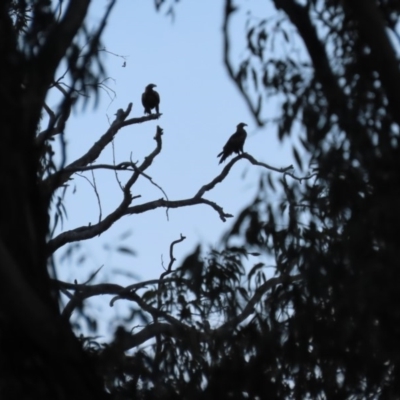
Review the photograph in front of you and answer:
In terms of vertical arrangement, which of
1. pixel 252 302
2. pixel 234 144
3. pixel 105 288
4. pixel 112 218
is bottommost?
pixel 252 302

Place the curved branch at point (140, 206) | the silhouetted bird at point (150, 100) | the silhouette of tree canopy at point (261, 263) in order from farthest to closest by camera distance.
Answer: the silhouetted bird at point (150, 100) < the curved branch at point (140, 206) < the silhouette of tree canopy at point (261, 263)

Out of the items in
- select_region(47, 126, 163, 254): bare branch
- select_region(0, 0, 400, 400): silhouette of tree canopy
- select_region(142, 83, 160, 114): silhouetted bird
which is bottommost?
select_region(0, 0, 400, 400): silhouette of tree canopy

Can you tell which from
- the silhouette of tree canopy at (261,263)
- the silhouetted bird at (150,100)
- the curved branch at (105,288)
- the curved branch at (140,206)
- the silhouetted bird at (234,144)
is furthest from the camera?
the silhouetted bird at (150,100)

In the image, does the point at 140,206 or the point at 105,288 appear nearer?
the point at 105,288

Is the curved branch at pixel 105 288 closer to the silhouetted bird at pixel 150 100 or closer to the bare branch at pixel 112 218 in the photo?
the bare branch at pixel 112 218

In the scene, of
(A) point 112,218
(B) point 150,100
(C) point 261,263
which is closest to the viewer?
(C) point 261,263

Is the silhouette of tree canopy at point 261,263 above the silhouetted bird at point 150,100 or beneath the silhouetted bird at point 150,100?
beneath

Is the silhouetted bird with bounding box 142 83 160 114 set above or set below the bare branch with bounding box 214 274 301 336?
above

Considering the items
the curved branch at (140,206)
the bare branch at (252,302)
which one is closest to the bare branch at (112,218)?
the curved branch at (140,206)

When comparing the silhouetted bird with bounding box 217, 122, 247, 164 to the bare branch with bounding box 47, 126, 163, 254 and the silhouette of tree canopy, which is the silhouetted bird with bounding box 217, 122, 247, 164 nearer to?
the bare branch with bounding box 47, 126, 163, 254

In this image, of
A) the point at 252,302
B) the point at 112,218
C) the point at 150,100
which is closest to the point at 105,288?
the point at 252,302

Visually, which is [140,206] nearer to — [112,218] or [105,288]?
[112,218]

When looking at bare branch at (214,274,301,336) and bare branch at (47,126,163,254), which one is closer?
bare branch at (214,274,301,336)

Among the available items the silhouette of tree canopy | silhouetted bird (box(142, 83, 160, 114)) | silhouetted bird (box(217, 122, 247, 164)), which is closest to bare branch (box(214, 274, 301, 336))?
the silhouette of tree canopy
